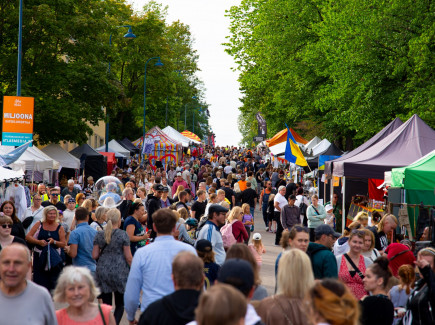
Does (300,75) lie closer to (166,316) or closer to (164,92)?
(164,92)

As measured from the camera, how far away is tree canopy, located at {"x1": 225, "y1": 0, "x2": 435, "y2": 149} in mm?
26281

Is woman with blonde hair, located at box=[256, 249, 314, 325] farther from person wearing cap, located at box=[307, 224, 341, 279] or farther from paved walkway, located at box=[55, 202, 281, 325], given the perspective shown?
paved walkway, located at box=[55, 202, 281, 325]

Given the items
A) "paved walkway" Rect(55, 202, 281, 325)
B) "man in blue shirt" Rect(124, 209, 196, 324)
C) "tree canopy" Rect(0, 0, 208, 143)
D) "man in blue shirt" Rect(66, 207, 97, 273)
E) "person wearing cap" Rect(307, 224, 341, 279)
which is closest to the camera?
"man in blue shirt" Rect(124, 209, 196, 324)

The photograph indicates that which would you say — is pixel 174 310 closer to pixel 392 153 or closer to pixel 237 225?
pixel 237 225

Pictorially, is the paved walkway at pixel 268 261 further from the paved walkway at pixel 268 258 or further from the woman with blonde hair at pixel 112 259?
the woman with blonde hair at pixel 112 259

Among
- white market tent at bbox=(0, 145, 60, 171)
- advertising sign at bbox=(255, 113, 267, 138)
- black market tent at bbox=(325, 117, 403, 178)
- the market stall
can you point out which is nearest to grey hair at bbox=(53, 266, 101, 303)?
black market tent at bbox=(325, 117, 403, 178)

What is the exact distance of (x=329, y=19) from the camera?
104 feet

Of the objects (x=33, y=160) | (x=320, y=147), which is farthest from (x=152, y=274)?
(x=320, y=147)

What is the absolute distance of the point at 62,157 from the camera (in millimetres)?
30094

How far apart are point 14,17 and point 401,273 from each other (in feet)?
87.9

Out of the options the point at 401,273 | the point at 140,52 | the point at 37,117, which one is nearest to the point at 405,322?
the point at 401,273

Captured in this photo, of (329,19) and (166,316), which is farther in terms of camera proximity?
(329,19)

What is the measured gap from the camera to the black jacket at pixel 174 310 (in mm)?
4605

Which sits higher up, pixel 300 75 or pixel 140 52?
pixel 140 52
